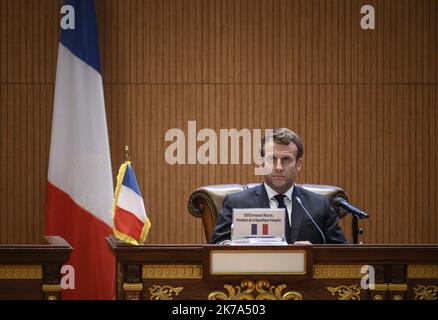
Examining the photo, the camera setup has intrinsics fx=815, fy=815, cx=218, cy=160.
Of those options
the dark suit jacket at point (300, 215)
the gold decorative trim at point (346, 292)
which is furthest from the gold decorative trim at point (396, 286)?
the dark suit jacket at point (300, 215)

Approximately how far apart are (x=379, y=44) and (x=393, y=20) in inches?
9.0

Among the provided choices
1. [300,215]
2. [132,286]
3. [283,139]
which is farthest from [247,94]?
[132,286]

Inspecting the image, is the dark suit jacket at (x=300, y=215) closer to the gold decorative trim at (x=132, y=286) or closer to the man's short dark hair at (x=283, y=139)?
the man's short dark hair at (x=283, y=139)

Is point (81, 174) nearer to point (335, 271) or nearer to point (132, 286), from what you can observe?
point (132, 286)

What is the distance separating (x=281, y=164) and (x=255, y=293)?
3.29ft

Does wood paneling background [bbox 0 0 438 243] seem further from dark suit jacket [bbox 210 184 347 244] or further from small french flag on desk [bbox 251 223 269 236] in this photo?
small french flag on desk [bbox 251 223 269 236]

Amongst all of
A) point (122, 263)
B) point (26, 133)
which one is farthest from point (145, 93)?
point (122, 263)

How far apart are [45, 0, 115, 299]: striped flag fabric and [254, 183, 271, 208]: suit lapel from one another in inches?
73.7

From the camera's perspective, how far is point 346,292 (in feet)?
12.7

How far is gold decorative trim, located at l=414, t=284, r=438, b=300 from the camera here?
3926mm

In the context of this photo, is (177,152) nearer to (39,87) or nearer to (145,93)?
(145,93)

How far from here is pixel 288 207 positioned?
4668mm

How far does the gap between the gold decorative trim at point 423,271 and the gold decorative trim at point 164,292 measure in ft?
3.63

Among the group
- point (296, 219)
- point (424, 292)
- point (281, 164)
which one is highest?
point (281, 164)
